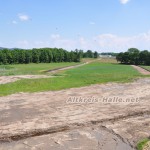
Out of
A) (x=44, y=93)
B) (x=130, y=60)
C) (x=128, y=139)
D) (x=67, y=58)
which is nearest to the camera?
(x=128, y=139)

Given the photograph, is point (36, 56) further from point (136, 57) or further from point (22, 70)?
point (22, 70)

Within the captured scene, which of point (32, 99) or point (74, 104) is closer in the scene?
point (74, 104)

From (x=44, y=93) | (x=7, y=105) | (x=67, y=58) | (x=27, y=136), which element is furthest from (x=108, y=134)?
(x=67, y=58)

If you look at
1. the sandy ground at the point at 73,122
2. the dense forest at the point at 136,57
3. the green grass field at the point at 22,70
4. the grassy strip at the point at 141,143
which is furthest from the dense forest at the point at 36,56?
the grassy strip at the point at 141,143

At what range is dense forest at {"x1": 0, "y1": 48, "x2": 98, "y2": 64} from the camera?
3625 inches

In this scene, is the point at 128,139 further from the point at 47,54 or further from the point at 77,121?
the point at 47,54

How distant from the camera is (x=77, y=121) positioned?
1136 centimetres

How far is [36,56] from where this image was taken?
103m

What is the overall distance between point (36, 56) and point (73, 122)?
305ft

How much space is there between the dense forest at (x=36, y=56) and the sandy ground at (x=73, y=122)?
7695cm

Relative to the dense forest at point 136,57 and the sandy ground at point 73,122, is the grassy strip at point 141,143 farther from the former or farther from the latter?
the dense forest at point 136,57

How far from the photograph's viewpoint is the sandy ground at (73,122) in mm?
8984

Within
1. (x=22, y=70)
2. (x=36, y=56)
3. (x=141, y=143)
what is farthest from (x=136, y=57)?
(x=141, y=143)

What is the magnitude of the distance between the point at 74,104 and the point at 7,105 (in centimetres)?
362
